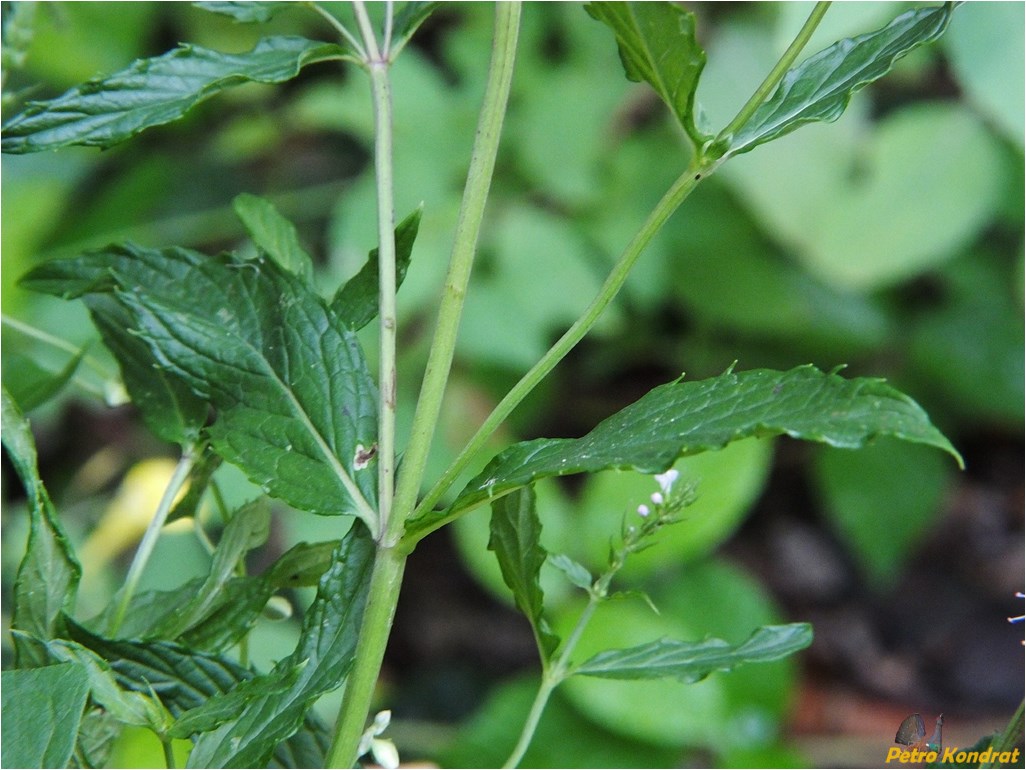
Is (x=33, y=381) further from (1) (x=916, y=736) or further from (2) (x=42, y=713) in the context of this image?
(1) (x=916, y=736)

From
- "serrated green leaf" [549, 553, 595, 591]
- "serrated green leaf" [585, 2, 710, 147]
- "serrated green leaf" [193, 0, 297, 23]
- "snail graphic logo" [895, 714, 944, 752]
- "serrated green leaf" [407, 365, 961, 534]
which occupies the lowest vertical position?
"snail graphic logo" [895, 714, 944, 752]

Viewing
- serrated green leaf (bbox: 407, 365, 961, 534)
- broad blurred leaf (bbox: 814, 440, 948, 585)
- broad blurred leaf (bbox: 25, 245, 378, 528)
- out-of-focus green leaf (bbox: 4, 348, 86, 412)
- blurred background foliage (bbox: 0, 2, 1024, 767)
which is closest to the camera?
serrated green leaf (bbox: 407, 365, 961, 534)

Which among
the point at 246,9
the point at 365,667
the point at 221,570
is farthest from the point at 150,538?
the point at 246,9

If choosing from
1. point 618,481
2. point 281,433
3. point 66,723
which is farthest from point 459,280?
point 618,481

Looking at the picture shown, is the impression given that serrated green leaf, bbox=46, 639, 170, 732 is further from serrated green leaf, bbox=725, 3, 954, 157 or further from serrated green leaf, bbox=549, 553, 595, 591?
serrated green leaf, bbox=725, 3, 954, 157

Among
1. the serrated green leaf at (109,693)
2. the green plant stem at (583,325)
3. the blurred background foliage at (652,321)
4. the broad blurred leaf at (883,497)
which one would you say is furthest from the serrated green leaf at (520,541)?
the broad blurred leaf at (883,497)

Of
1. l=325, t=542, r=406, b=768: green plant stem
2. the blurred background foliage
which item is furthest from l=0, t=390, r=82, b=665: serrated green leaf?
the blurred background foliage
